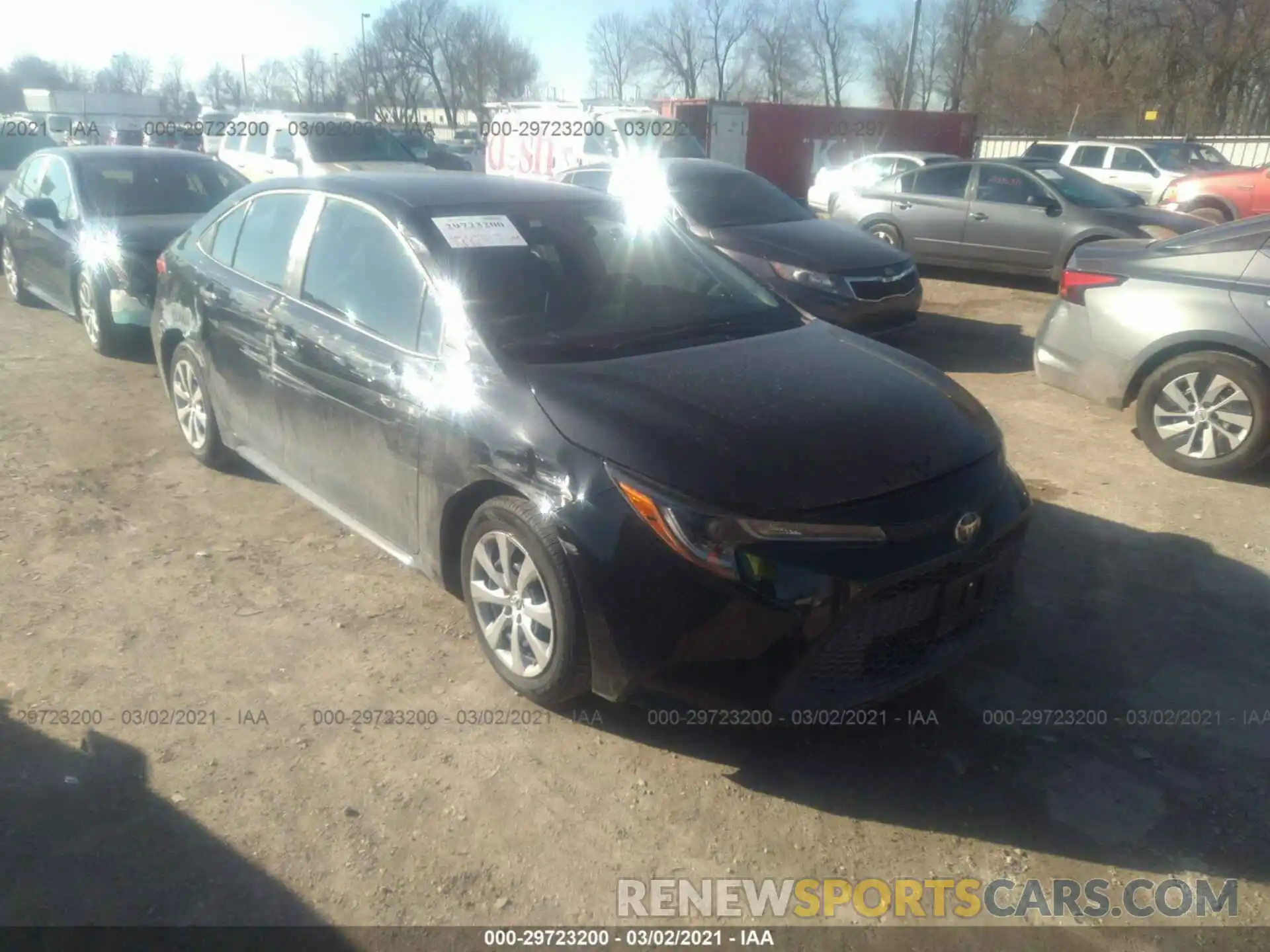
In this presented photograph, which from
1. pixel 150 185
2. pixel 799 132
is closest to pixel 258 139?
pixel 150 185

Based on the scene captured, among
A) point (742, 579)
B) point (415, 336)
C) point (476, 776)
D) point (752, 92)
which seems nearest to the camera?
point (742, 579)

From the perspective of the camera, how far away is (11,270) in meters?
9.66

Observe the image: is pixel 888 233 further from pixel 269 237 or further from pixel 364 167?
pixel 269 237

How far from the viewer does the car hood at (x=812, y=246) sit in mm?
7820

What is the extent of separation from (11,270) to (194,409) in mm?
6089

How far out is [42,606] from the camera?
13.0 ft

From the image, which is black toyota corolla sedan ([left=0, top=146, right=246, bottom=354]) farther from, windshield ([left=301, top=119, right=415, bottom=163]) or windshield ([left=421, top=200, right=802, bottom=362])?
windshield ([left=301, top=119, right=415, bottom=163])

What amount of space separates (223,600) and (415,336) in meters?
1.52

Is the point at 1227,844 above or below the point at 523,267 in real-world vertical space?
below

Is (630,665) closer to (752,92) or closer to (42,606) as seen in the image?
(42,606)

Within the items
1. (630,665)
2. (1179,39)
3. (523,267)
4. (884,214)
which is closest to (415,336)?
(523,267)

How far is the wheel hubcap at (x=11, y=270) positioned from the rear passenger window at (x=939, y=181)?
10.3 meters

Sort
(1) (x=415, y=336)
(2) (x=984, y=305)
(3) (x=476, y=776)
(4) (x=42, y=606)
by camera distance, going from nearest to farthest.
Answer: (3) (x=476, y=776) → (1) (x=415, y=336) → (4) (x=42, y=606) → (2) (x=984, y=305)

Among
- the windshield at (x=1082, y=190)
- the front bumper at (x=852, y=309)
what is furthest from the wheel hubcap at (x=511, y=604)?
the windshield at (x=1082, y=190)
